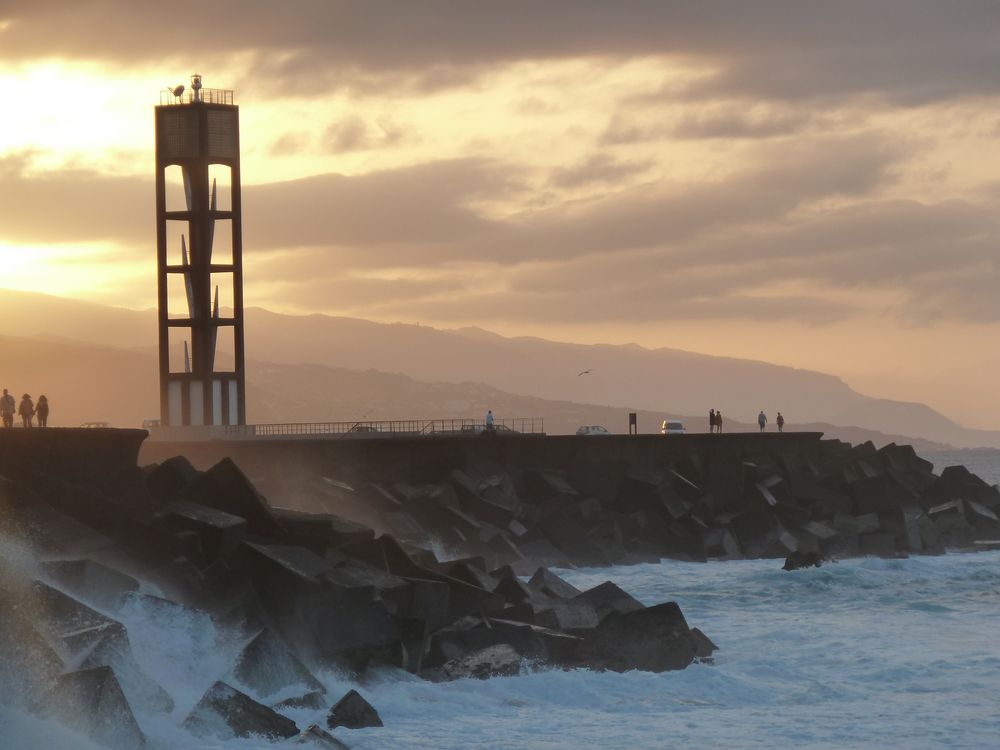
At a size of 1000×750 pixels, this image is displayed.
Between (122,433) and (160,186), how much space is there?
30256mm

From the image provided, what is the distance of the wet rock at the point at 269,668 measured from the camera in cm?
1692

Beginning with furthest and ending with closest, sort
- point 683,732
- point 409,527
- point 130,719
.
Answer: point 409,527, point 683,732, point 130,719

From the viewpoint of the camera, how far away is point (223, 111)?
49031mm

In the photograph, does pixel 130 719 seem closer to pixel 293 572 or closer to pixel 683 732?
pixel 293 572

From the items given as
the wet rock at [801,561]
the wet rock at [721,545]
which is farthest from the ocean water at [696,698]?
the wet rock at [721,545]

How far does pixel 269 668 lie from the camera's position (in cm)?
1711

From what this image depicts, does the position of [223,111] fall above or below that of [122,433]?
above

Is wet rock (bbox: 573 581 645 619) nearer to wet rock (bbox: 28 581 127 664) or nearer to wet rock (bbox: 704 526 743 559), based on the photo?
wet rock (bbox: 28 581 127 664)

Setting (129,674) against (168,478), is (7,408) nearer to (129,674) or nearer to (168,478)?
(168,478)

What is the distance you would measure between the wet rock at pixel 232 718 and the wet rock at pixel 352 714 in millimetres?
867

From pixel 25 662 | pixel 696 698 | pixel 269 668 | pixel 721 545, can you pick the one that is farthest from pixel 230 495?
pixel 721 545

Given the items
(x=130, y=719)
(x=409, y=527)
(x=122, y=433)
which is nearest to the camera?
(x=130, y=719)

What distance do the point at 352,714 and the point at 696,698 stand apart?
15.6ft

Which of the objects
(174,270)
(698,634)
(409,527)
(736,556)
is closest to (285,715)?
(698,634)
